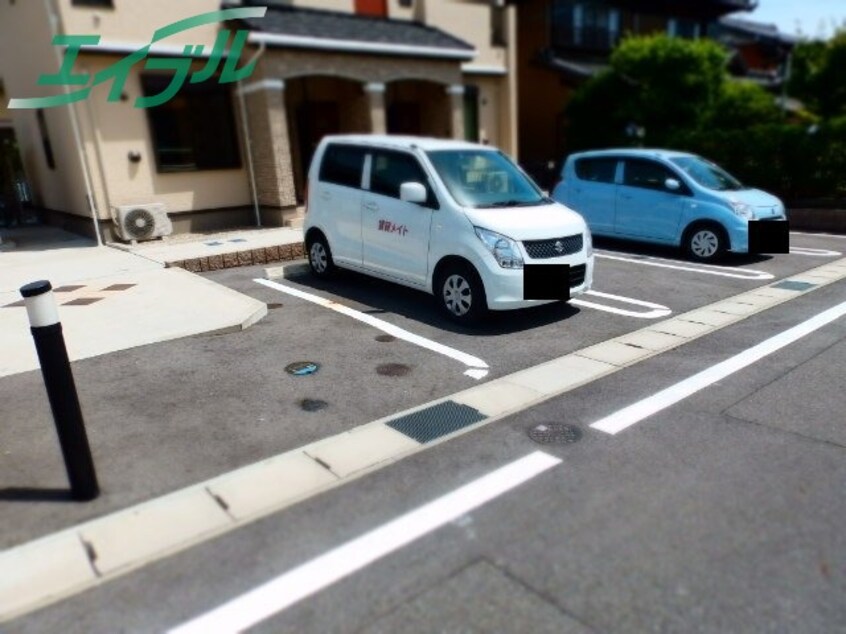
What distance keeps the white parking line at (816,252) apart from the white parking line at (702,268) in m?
1.87

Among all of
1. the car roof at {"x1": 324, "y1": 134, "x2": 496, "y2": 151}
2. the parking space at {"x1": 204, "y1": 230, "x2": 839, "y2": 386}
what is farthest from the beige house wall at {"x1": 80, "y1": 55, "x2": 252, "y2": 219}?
the car roof at {"x1": 324, "y1": 134, "x2": 496, "y2": 151}

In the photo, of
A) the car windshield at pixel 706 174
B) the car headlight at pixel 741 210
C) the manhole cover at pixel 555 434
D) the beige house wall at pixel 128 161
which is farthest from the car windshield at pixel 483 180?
the beige house wall at pixel 128 161

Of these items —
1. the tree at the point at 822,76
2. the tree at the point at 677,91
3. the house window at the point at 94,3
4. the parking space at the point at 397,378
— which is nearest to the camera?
the parking space at the point at 397,378

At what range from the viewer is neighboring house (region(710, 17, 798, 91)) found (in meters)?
31.2

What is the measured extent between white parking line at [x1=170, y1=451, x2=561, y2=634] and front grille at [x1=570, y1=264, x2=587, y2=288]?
3002 millimetres

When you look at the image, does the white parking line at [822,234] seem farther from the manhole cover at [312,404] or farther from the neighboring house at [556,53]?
the manhole cover at [312,404]

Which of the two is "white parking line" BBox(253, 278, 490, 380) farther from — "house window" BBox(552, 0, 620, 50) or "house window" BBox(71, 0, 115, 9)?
"house window" BBox(552, 0, 620, 50)

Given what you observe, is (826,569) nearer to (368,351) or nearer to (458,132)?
(368,351)

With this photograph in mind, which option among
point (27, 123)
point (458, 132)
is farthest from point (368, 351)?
point (27, 123)

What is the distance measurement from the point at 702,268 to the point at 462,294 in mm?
4603

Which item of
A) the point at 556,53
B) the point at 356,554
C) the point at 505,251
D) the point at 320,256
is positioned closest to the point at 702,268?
the point at 505,251

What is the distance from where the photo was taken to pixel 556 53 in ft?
75.8

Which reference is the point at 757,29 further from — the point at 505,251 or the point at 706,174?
the point at 505,251

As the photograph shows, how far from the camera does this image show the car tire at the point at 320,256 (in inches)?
310
